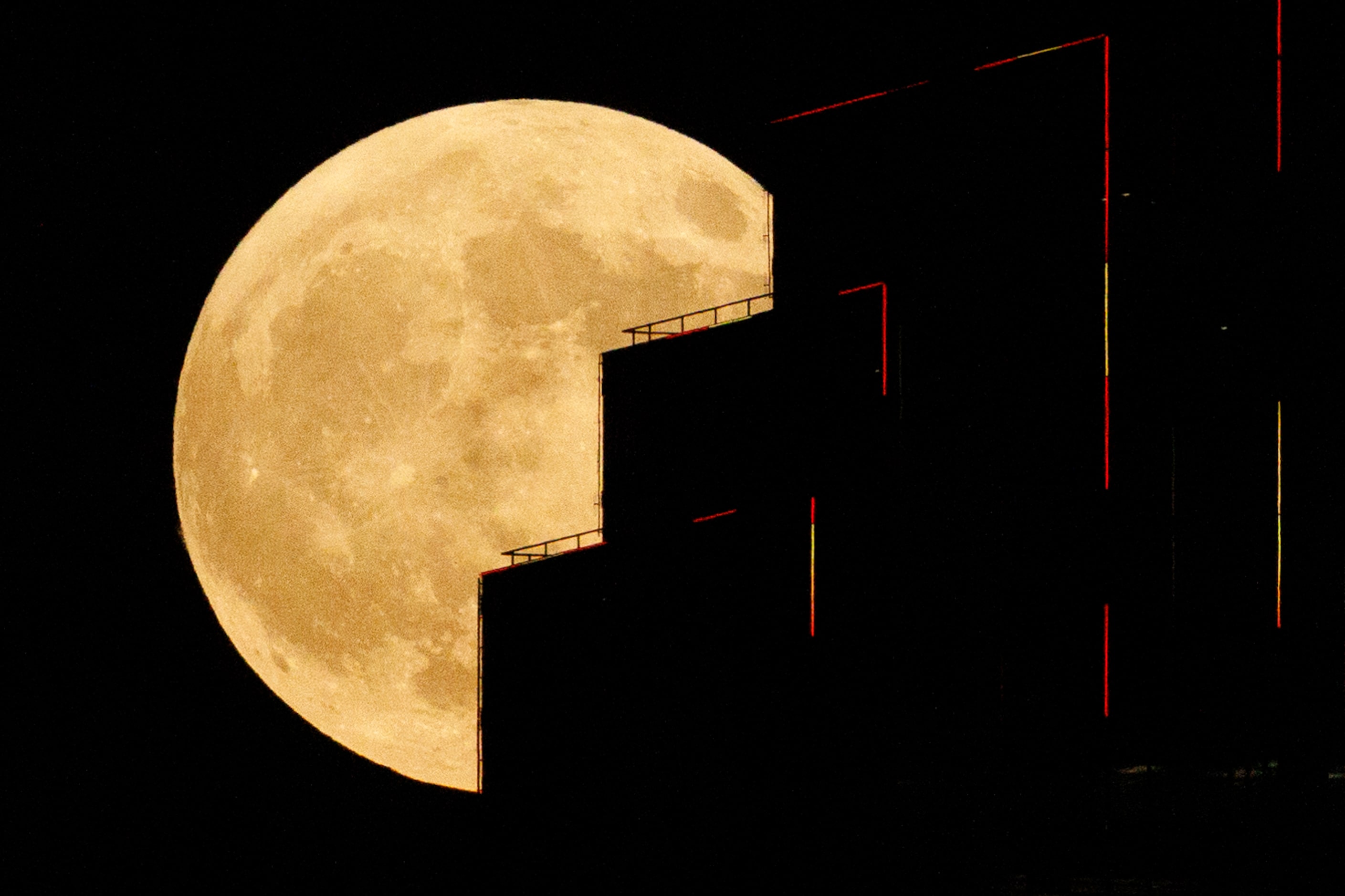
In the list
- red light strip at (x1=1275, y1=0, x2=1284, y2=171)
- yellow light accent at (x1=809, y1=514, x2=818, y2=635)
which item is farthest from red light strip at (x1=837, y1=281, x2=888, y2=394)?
red light strip at (x1=1275, y1=0, x2=1284, y2=171)

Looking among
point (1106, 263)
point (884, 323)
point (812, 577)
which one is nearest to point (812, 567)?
point (812, 577)

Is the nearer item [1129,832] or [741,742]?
[741,742]

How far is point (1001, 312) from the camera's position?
12.1 m

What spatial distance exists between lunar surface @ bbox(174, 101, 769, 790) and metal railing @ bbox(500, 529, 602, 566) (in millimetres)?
212

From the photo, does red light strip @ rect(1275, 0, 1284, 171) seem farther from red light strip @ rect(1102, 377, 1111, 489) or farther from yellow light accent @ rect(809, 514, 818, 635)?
yellow light accent @ rect(809, 514, 818, 635)

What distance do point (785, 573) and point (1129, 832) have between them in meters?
4.92

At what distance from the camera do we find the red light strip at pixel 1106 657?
12359 millimetres

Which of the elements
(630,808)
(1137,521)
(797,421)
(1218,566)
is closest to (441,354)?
(797,421)

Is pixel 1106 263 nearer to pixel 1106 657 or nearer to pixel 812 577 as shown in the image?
pixel 1106 657

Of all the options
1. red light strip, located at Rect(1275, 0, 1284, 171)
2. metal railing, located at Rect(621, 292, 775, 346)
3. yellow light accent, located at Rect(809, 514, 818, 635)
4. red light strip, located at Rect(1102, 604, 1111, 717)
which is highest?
red light strip, located at Rect(1275, 0, 1284, 171)

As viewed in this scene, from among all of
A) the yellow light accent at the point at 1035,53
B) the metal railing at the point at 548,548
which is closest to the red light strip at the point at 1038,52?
the yellow light accent at the point at 1035,53

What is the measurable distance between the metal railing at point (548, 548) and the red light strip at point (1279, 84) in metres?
7.26

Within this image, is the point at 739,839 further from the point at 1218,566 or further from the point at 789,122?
the point at 789,122

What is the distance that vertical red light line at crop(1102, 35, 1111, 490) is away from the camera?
1194 centimetres
